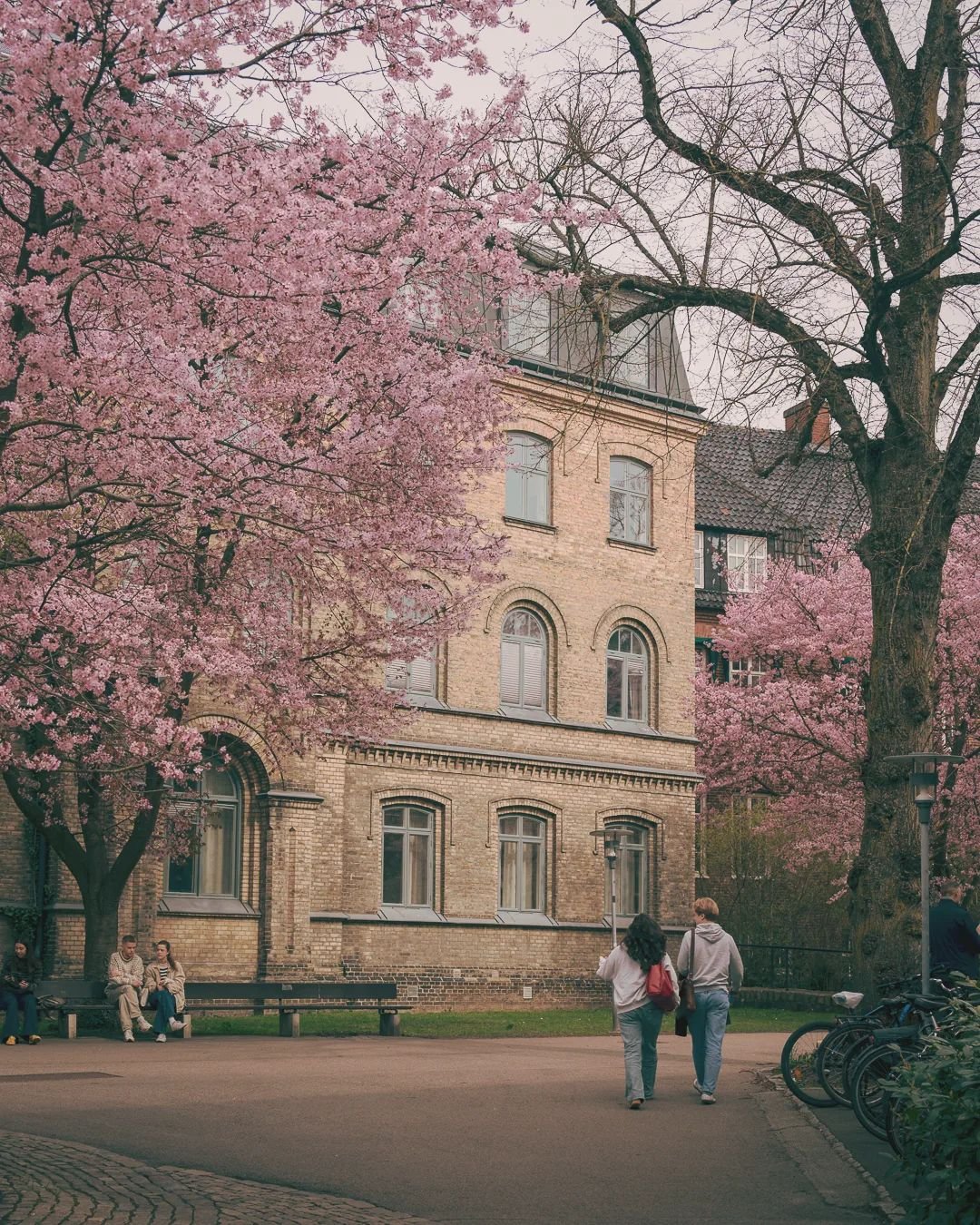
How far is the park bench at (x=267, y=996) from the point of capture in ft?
68.5

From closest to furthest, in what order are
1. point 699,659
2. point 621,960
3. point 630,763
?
point 621,960 → point 630,763 → point 699,659

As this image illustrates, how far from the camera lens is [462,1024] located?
25297mm

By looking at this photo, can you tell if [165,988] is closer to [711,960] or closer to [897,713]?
[711,960]

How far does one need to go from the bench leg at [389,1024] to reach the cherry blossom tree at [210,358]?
15.1ft

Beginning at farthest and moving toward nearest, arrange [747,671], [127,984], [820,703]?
[747,671]
[820,703]
[127,984]

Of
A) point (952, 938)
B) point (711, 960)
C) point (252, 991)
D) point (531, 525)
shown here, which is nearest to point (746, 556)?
point (531, 525)

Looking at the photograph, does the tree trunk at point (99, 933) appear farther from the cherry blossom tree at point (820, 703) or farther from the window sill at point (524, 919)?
the cherry blossom tree at point (820, 703)

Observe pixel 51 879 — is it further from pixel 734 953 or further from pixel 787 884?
pixel 787 884

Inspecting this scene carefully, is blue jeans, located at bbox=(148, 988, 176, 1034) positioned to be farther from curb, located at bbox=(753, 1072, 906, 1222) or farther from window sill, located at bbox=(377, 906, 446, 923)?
curb, located at bbox=(753, 1072, 906, 1222)

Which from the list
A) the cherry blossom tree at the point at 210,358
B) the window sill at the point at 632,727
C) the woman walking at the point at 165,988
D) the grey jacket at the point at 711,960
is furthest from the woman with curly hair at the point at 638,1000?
the window sill at the point at 632,727

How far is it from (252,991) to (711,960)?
412 inches

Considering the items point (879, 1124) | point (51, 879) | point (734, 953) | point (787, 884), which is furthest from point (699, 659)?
point (879, 1124)

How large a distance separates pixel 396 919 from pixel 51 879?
22.3ft

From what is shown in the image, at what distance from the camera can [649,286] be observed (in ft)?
49.6
